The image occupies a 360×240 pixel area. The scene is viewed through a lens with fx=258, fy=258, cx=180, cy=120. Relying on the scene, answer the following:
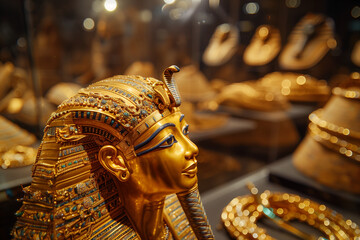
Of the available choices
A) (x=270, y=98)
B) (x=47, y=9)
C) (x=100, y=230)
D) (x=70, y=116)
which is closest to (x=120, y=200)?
(x=100, y=230)

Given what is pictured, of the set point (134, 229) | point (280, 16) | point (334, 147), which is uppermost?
point (280, 16)

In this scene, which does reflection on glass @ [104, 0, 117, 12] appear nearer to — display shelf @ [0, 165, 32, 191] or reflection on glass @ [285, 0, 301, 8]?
display shelf @ [0, 165, 32, 191]

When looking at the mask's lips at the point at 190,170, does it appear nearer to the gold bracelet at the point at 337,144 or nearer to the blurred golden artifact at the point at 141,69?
the gold bracelet at the point at 337,144

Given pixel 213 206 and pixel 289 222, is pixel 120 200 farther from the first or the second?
pixel 289 222

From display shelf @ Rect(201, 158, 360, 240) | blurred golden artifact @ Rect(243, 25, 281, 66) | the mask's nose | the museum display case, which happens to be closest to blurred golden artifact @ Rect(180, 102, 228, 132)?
the museum display case

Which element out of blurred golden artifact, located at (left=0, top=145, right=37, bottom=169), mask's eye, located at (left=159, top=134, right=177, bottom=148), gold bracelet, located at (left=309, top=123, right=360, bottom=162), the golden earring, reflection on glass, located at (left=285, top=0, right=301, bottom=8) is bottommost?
gold bracelet, located at (left=309, top=123, right=360, bottom=162)

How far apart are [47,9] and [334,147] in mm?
2762

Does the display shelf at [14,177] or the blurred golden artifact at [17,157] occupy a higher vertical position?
the blurred golden artifact at [17,157]

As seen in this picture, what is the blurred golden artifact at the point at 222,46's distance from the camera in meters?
2.98

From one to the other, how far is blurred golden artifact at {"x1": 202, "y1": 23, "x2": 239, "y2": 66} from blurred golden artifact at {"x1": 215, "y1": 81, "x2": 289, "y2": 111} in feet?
1.49

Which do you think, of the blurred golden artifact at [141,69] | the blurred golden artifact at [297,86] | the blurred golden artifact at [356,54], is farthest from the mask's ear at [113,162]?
Answer: the blurred golden artifact at [356,54]

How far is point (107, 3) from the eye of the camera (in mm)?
2445

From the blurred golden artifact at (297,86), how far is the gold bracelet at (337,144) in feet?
5.99

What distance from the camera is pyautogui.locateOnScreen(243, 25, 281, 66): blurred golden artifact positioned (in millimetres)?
3410
